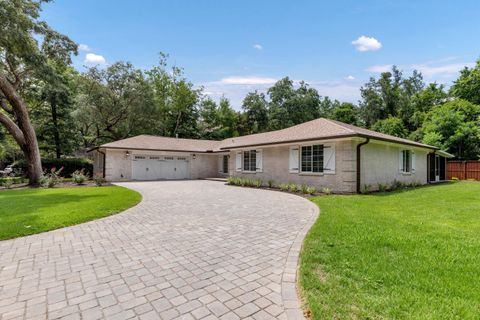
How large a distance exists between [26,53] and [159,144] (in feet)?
33.1

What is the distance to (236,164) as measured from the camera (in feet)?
57.1

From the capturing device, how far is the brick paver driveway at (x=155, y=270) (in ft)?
8.02

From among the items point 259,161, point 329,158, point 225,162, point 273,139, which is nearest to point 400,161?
point 329,158

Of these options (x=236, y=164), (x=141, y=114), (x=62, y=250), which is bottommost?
(x=62, y=250)

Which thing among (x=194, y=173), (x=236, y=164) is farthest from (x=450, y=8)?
(x=194, y=173)

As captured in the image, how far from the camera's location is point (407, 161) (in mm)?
14312

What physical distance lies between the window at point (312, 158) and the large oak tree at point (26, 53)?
46.9 ft

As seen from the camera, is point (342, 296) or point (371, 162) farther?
point (371, 162)

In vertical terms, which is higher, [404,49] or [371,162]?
[404,49]

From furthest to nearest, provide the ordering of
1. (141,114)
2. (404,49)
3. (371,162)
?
(141,114) → (404,49) → (371,162)

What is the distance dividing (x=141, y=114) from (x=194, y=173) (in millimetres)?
11280

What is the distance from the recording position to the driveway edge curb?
237 cm

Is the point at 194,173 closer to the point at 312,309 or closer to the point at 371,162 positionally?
the point at 371,162

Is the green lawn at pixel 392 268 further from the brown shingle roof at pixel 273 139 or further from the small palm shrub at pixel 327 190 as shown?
the brown shingle roof at pixel 273 139
